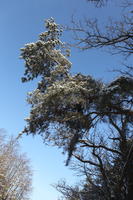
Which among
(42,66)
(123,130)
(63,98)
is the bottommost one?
(63,98)

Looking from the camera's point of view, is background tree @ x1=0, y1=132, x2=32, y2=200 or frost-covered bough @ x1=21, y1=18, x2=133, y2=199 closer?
frost-covered bough @ x1=21, y1=18, x2=133, y2=199

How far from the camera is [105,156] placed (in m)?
10.3

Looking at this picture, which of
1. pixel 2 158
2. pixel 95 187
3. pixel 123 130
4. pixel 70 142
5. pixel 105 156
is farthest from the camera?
pixel 2 158

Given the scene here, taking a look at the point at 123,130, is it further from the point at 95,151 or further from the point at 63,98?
the point at 63,98

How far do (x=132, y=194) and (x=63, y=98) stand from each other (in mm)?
3998

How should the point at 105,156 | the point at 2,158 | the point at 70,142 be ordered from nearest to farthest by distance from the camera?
1. the point at 70,142
2. the point at 105,156
3. the point at 2,158

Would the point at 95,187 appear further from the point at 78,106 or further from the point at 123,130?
the point at 78,106

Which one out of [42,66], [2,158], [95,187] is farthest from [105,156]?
[2,158]

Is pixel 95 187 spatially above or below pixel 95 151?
below

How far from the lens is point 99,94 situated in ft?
23.8

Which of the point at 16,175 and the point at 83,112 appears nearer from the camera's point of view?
the point at 83,112

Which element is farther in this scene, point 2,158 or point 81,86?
point 2,158

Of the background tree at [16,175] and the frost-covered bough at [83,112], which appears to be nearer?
the frost-covered bough at [83,112]

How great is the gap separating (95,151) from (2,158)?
1544 centimetres
